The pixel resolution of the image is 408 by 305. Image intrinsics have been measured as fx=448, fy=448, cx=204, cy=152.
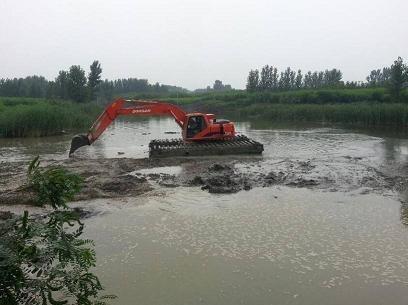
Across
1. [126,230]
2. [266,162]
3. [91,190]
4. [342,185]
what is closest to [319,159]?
[266,162]

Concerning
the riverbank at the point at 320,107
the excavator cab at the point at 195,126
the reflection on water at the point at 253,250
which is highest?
the riverbank at the point at 320,107

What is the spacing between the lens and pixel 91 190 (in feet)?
37.1

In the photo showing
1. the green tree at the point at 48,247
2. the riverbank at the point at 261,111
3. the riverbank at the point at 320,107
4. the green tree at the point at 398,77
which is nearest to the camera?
the green tree at the point at 48,247

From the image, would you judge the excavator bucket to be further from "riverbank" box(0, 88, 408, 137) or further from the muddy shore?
"riverbank" box(0, 88, 408, 137)

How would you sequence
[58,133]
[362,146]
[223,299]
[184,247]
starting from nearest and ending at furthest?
[223,299], [184,247], [362,146], [58,133]

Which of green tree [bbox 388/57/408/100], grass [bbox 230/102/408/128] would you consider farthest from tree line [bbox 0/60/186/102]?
green tree [bbox 388/57/408/100]

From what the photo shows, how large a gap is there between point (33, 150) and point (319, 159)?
39.2 feet

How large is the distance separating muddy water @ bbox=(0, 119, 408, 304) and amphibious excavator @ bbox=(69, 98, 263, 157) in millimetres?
2259

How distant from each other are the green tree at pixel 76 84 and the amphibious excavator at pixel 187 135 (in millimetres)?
34288

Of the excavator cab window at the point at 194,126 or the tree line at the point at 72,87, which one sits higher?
the tree line at the point at 72,87

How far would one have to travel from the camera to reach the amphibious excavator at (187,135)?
16.8m

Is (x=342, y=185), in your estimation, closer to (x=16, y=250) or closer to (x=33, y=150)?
(x=16, y=250)

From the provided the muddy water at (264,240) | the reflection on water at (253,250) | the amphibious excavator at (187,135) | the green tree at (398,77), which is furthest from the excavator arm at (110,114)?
the green tree at (398,77)

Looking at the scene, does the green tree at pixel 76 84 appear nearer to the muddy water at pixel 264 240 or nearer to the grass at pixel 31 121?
the grass at pixel 31 121
